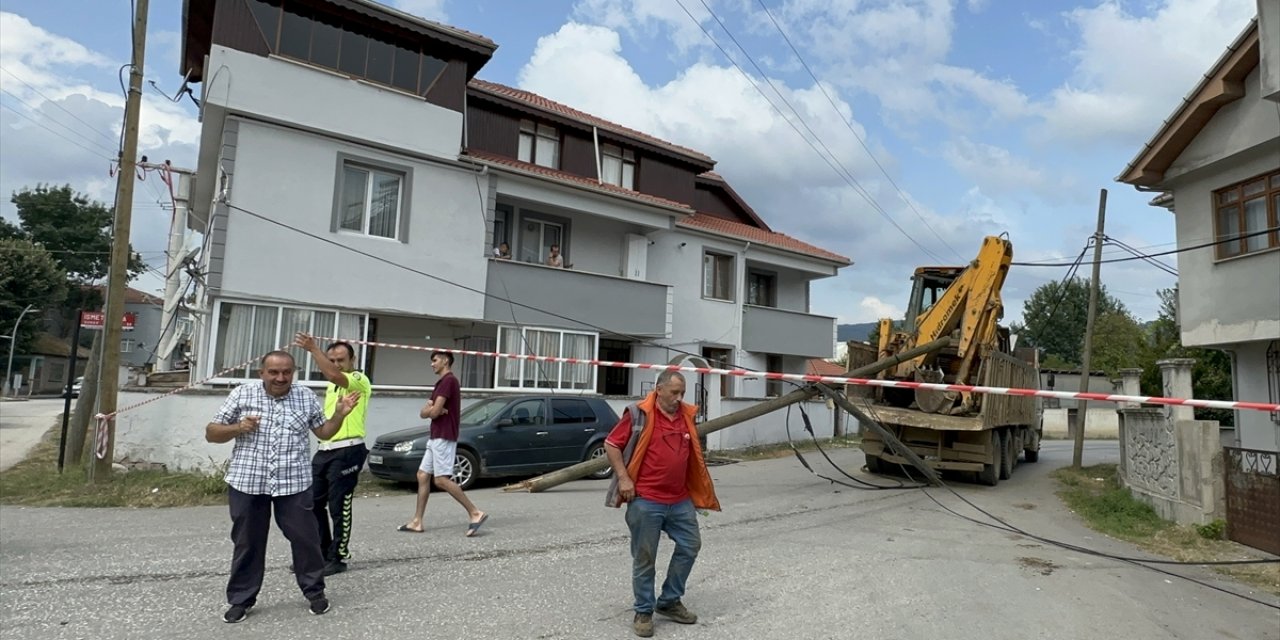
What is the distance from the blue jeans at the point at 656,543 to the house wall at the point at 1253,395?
13649 millimetres

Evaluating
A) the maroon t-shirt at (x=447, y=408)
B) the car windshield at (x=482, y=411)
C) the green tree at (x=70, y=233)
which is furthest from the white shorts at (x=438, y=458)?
the green tree at (x=70, y=233)

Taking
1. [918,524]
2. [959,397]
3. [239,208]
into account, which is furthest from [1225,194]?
[239,208]

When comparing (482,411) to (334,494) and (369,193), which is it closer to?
(369,193)

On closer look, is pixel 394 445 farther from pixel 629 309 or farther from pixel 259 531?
pixel 629 309

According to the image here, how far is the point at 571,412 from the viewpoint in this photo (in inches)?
481

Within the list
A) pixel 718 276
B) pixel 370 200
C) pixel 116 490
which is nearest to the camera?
pixel 116 490

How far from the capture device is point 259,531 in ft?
14.7

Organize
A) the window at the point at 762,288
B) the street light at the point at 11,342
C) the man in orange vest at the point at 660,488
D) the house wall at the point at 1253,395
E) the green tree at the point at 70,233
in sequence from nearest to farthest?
the man in orange vest at the point at 660,488, the house wall at the point at 1253,395, the window at the point at 762,288, the street light at the point at 11,342, the green tree at the point at 70,233

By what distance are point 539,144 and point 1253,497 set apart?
15.4 metres

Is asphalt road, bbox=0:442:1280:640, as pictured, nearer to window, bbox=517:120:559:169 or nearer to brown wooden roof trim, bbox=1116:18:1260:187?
brown wooden roof trim, bbox=1116:18:1260:187

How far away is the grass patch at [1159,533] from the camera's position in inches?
285

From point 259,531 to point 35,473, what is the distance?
10.2 metres

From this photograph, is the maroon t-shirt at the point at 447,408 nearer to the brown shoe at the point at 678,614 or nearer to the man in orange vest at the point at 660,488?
the man in orange vest at the point at 660,488

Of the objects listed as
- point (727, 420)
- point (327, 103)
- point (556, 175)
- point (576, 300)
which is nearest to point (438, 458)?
point (727, 420)
